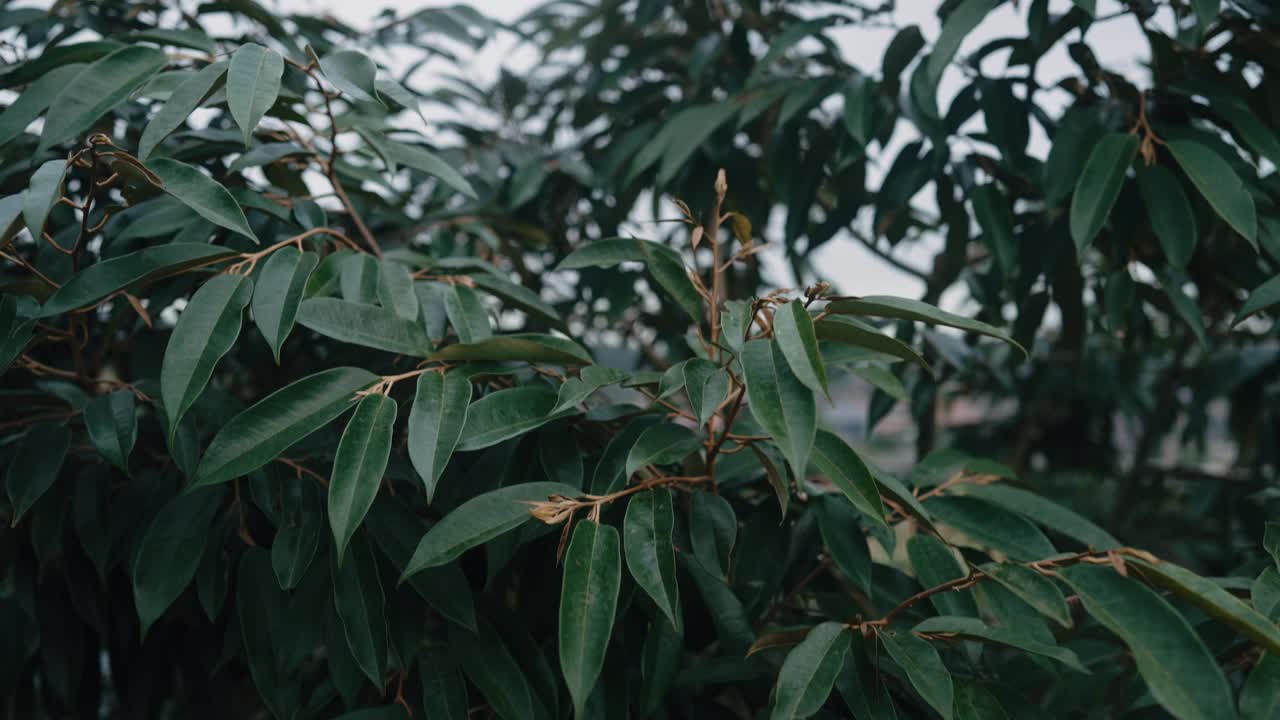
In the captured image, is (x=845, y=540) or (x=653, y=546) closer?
(x=653, y=546)

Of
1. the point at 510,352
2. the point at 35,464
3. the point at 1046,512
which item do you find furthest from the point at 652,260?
the point at 35,464

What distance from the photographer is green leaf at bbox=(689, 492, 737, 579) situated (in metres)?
0.51

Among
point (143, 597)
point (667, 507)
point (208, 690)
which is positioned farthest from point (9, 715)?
point (667, 507)

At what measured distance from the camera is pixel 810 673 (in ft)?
1.38

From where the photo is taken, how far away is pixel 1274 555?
0.46m

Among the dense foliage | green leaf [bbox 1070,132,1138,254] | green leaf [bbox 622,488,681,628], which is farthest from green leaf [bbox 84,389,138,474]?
green leaf [bbox 1070,132,1138,254]

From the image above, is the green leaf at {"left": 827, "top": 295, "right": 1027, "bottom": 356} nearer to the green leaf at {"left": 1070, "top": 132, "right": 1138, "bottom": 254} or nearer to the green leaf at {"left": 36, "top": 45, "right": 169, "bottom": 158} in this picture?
the green leaf at {"left": 1070, "top": 132, "right": 1138, "bottom": 254}

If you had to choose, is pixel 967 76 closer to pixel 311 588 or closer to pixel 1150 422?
pixel 311 588

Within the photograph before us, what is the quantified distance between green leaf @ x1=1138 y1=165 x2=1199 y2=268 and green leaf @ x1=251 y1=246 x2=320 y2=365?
622 mm

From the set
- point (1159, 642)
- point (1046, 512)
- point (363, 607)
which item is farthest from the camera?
point (1046, 512)

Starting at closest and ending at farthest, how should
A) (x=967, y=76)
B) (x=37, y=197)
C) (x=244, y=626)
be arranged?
(x=37, y=197) < (x=244, y=626) < (x=967, y=76)

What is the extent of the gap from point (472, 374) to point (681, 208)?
162mm

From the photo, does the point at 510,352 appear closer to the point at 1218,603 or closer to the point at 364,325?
the point at 364,325

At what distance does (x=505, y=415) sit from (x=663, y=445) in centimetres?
9
